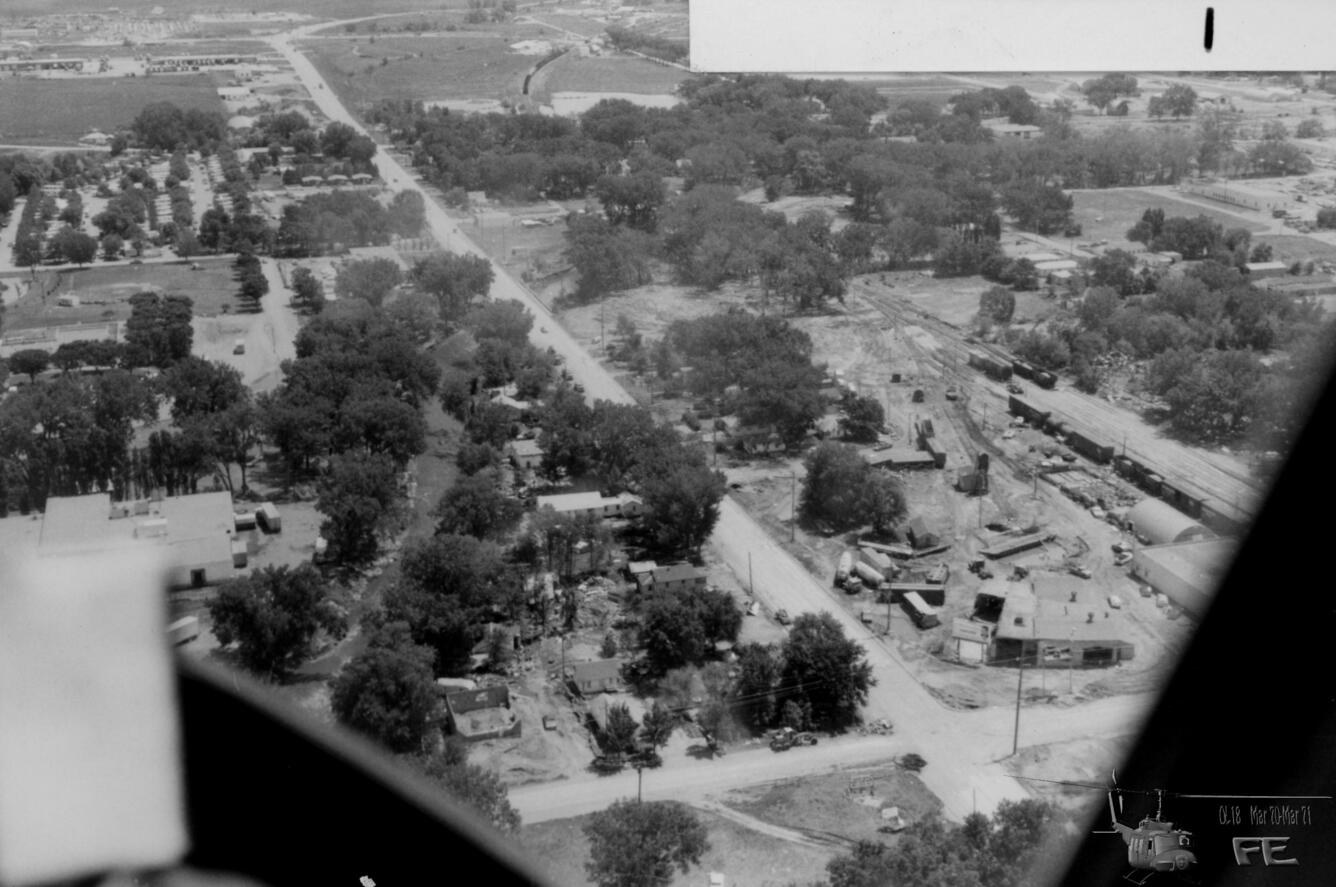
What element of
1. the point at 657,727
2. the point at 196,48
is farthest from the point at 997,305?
the point at 196,48

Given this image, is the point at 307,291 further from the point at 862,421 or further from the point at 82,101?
the point at 862,421

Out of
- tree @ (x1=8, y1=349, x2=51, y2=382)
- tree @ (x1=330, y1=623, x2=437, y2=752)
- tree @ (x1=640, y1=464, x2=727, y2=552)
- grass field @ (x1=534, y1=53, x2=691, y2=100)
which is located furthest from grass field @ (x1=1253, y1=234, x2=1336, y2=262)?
tree @ (x1=8, y1=349, x2=51, y2=382)

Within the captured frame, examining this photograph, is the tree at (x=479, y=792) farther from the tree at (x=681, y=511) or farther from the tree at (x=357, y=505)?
the tree at (x=681, y=511)

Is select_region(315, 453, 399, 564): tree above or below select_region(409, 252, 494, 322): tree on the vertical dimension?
below

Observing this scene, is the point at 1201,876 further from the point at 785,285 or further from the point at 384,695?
the point at 785,285

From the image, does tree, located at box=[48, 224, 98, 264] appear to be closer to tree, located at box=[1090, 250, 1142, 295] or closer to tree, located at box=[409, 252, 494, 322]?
tree, located at box=[409, 252, 494, 322]

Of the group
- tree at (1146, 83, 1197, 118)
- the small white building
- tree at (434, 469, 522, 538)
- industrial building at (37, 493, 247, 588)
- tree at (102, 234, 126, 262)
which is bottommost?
the small white building

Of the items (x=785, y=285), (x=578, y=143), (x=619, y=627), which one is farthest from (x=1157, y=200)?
(x=619, y=627)

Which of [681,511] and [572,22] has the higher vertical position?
[572,22]
